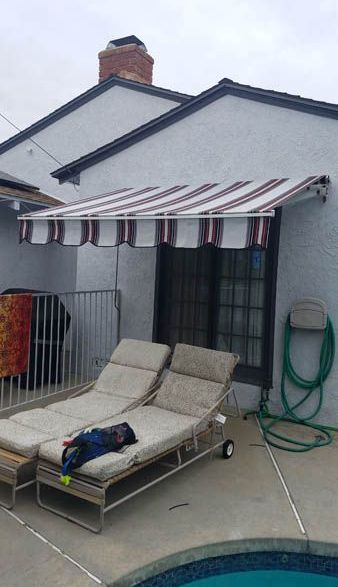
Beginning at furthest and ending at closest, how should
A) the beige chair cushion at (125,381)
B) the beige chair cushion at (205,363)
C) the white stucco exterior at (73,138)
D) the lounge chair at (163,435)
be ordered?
1. the white stucco exterior at (73,138)
2. the beige chair cushion at (125,381)
3. the beige chair cushion at (205,363)
4. the lounge chair at (163,435)

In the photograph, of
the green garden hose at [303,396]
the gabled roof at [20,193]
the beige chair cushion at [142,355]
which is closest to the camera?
the beige chair cushion at [142,355]

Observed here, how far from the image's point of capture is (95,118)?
63.9 ft

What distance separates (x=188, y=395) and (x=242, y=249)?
3337 millimetres

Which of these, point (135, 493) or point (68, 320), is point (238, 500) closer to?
point (135, 493)

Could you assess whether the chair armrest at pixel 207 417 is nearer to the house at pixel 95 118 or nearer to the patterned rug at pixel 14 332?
the patterned rug at pixel 14 332

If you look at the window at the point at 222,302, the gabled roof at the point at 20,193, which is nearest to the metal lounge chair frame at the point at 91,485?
the window at the point at 222,302

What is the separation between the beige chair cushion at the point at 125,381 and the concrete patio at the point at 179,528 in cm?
169

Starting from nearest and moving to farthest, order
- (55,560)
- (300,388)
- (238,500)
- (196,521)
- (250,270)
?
(55,560) → (196,521) → (238,500) → (300,388) → (250,270)

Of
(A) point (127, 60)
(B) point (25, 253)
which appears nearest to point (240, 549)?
(B) point (25, 253)

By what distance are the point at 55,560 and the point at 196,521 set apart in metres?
1.83

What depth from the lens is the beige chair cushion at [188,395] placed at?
26.6 feet

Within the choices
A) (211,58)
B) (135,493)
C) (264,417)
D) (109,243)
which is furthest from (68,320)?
(211,58)

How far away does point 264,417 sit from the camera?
406 inches

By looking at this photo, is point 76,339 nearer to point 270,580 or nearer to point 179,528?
point 179,528
